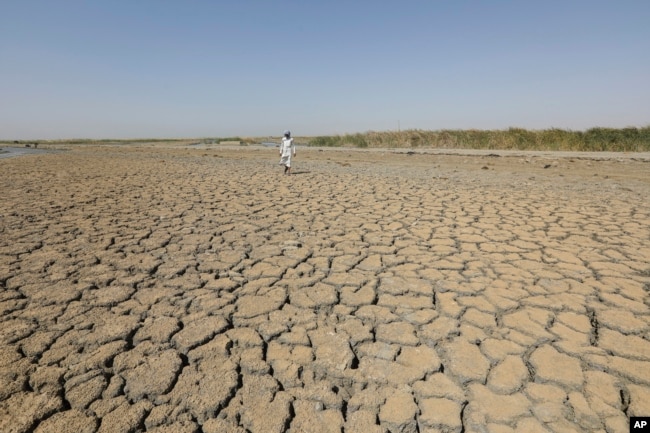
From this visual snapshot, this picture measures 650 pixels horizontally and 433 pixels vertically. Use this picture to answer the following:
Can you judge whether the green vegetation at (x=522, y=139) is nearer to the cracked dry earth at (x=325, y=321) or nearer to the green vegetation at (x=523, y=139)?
the green vegetation at (x=523, y=139)

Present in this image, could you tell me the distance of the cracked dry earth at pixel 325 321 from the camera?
1.52 metres

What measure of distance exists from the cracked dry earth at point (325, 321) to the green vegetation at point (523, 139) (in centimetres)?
1223

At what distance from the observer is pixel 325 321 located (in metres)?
2.18

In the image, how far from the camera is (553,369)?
1742 mm

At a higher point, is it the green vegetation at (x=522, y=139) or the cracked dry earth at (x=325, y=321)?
the green vegetation at (x=522, y=139)

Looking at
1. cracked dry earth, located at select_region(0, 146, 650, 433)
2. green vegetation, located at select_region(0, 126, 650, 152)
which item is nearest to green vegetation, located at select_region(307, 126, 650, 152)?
green vegetation, located at select_region(0, 126, 650, 152)

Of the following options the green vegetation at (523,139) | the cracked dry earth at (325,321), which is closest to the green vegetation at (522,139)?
the green vegetation at (523,139)

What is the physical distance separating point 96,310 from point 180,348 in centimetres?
81

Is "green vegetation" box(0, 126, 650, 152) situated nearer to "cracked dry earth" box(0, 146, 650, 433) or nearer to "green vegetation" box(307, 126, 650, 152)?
"green vegetation" box(307, 126, 650, 152)

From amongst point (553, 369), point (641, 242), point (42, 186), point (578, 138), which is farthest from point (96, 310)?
point (578, 138)

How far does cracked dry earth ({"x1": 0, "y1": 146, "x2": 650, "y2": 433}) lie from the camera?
1.52 metres

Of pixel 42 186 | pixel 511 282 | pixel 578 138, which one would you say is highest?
pixel 578 138

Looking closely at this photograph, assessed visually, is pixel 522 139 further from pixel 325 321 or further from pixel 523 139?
pixel 325 321

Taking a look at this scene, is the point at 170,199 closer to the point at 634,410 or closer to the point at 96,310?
the point at 96,310
